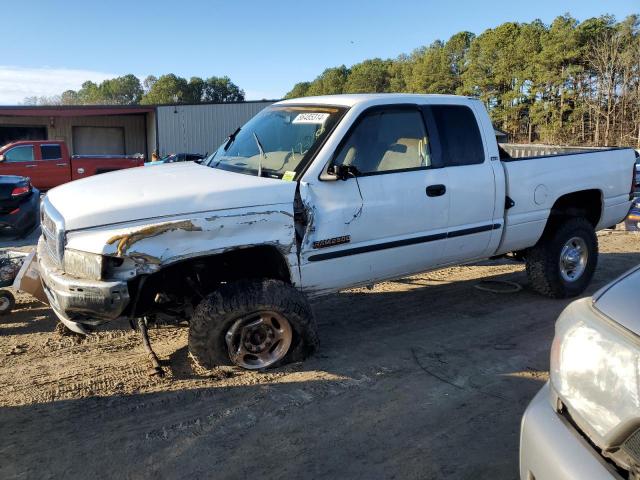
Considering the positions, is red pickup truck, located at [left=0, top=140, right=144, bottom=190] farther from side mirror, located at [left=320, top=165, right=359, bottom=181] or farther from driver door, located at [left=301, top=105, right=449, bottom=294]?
side mirror, located at [left=320, top=165, right=359, bottom=181]

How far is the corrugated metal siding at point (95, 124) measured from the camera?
31.2m

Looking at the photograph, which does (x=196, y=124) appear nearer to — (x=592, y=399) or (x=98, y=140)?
(x=98, y=140)

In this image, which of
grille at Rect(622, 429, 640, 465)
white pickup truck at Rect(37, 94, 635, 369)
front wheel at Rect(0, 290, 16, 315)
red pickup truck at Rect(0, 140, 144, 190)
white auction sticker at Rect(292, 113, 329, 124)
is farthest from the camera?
red pickup truck at Rect(0, 140, 144, 190)

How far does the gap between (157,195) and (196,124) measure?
98.0ft

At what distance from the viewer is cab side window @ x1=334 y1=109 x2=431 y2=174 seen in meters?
4.45

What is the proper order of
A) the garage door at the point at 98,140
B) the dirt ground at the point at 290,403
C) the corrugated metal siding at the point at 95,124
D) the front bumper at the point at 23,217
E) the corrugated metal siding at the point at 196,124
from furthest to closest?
the garage door at the point at 98,140 → the corrugated metal siding at the point at 196,124 → the corrugated metal siding at the point at 95,124 → the front bumper at the point at 23,217 → the dirt ground at the point at 290,403

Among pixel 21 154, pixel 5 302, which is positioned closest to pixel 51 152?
pixel 21 154

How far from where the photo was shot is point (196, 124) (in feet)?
106

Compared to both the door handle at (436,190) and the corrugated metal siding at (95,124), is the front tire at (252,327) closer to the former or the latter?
the door handle at (436,190)

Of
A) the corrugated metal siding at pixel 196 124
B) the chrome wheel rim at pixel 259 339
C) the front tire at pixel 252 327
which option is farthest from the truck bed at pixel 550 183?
the corrugated metal siding at pixel 196 124

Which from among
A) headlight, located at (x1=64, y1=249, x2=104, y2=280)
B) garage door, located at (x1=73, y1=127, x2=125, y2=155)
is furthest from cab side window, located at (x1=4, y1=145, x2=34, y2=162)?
headlight, located at (x1=64, y1=249, x2=104, y2=280)

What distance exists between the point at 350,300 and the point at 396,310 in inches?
22.6

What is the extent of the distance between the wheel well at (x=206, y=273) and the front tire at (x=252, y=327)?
24 centimetres

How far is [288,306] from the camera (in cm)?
404
